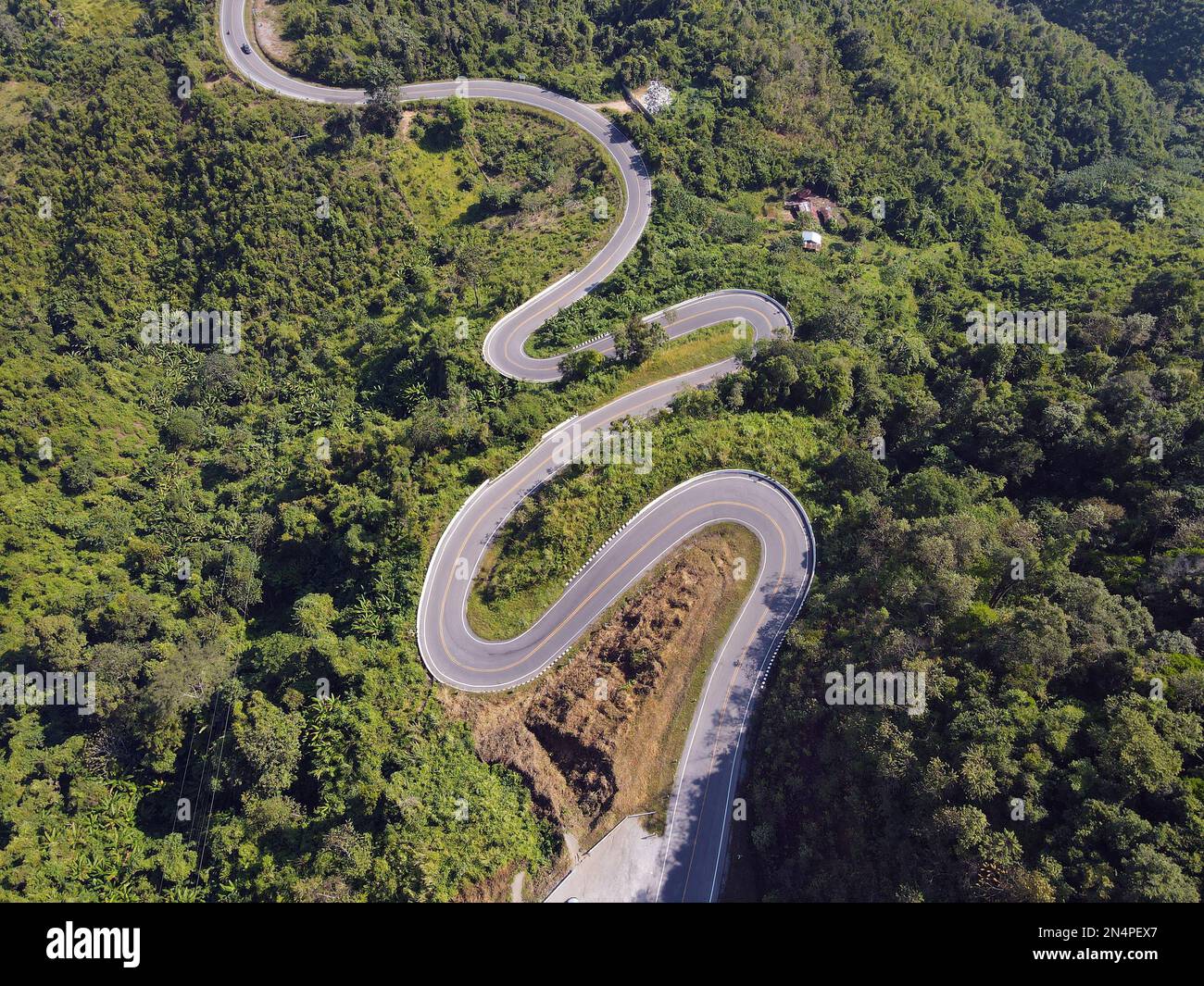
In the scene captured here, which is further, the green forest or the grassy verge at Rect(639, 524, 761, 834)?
the grassy verge at Rect(639, 524, 761, 834)

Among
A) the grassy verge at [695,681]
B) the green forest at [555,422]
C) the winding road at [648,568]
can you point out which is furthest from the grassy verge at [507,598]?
the grassy verge at [695,681]

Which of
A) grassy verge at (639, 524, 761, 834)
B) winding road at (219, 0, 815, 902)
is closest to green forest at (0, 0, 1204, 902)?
winding road at (219, 0, 815, 902)

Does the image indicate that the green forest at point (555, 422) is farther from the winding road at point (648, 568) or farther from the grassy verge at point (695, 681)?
the grassy verge at point (695, 681)

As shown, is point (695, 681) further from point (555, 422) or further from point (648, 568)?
point (555, 422)

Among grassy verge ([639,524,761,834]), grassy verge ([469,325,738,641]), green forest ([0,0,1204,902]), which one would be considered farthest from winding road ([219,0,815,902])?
green forest ([0,0,1204,902])

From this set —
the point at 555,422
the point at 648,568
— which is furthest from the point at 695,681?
the point at 555,422

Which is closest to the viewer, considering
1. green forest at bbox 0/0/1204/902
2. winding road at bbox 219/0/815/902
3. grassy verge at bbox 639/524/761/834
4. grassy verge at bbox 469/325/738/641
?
green forest at bbox 0/0/1204/902

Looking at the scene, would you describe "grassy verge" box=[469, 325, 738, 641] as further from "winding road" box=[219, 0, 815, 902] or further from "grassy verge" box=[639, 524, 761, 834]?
"grassy verge" box=[639, 524, 761, 834]

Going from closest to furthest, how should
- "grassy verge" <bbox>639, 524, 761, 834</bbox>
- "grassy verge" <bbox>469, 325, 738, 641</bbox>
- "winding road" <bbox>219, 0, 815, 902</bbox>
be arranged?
"winding road" <bbox>219, 0, 815, 902</bbox>, "grassy verge" <bbox>639, 524, 761, 834</bbox>, "grassy verge" <bbox>469, 325, 738, 641</bbox>
